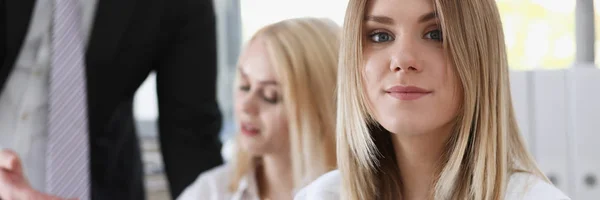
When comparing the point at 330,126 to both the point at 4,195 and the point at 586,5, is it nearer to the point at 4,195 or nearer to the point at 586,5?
the point at 4,195

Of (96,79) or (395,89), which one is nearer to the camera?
(395,89)

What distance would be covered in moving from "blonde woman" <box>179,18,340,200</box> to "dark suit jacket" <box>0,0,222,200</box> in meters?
0.20

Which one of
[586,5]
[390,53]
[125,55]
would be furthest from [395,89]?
[586,5]

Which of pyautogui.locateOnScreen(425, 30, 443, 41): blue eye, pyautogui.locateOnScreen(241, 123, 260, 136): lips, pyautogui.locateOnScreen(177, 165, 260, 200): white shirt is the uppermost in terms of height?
pyautogui.locateOnScreen(425, 30, 443, 41): blue eye

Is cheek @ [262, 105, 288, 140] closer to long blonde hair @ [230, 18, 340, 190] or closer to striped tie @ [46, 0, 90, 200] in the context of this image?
long blonde hair @ [230, 18, 340, 190]

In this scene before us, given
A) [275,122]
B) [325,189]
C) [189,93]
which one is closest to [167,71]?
[189,93]

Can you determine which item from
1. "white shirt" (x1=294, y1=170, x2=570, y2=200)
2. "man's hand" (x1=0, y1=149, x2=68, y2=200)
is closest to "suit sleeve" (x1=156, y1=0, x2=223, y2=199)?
"man's hand" (x1=0, y1=149, x2=68, y2=200)

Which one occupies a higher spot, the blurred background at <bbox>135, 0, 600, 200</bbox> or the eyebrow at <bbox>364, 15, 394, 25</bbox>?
the eyebrow at <bbox>364, 15, 394, 25</bbox>

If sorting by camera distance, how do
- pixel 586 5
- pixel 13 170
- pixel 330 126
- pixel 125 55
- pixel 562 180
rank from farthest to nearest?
pixel 586 5 → pixel 562 180 → pixel 125 55 → pixel 330 126 → pixel 13 170

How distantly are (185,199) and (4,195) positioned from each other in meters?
0.55

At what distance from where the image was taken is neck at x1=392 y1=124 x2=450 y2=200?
2.23ft

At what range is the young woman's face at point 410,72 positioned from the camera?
0.62 meters

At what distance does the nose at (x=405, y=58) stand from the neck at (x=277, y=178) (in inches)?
24.3

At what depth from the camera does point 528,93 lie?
154cm
